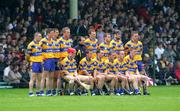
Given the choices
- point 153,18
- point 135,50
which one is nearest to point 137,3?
point 153,18

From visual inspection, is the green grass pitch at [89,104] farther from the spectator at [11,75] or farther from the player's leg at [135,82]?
the spectator at [11,75]

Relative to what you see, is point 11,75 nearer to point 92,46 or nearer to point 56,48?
point 92,46

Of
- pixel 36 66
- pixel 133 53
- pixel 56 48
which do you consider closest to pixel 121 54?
pixel 133 53

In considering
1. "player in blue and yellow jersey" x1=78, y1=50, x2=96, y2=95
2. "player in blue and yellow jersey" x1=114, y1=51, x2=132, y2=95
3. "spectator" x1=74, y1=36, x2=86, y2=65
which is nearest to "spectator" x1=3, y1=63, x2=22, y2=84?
"spectator" x1=74, y1=36, x2=86, y2=65

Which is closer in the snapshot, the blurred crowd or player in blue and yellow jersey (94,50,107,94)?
player in blue and yellow jersey (94,50,107,94)

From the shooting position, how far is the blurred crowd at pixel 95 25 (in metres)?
31.1

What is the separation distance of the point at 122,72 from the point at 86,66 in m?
1.30

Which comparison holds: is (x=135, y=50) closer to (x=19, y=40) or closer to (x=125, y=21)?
(x=19, y=40)

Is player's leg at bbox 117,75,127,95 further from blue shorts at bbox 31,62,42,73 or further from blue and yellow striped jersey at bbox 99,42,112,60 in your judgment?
blue shorts at bbox 31,62,42,73

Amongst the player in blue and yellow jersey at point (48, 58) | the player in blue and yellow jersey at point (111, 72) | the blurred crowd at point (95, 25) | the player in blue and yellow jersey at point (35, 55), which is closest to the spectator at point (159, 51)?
the blurred crowd at point (95, 25)

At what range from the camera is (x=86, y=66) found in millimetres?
25984

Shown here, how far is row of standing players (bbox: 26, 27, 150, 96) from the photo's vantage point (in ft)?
82.6

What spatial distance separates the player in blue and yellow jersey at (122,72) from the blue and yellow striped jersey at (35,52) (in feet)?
9.13

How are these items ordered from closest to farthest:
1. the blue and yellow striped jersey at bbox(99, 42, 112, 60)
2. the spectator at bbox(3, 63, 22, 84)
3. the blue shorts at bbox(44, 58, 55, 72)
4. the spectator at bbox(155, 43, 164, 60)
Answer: the blue shorts at bbox(44, 58, 55, 72) < the blue and yellow striped jersey at bbox(99, 42, 112, 60) < the spectator at bbox(3, 63, 22, 84) < the spectator at bbox(155, 43, 164, 60)
